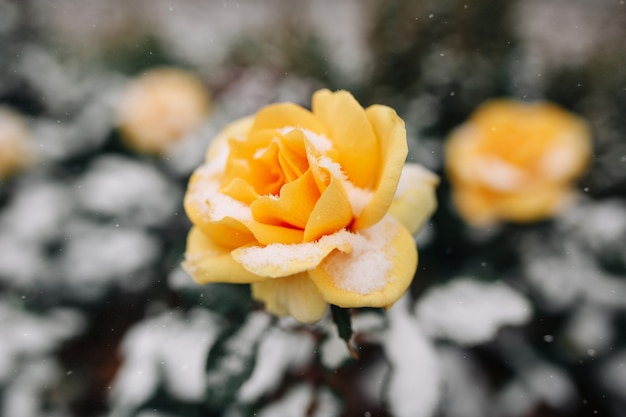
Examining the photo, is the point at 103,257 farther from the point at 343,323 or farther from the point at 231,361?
the point at 343,323

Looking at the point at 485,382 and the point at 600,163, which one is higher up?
the point at 600,163

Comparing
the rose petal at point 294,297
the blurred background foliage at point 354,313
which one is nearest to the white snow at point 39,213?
the blurred background foliage at point 354,313

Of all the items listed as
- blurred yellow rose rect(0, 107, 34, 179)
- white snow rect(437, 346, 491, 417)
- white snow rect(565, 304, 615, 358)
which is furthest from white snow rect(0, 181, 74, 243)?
white snow rect(565, 304, 615, 358)

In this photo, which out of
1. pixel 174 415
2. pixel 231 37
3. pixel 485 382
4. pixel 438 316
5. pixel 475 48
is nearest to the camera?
pixel 438 316

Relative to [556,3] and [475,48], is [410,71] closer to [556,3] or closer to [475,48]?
[475,48]

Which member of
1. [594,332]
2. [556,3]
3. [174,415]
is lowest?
[594,332]

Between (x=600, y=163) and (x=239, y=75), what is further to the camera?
(x=239, y=75)

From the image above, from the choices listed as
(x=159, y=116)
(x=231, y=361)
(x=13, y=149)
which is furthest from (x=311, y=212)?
(x=13, y=149)

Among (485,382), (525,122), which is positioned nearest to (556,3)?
(525,122)
